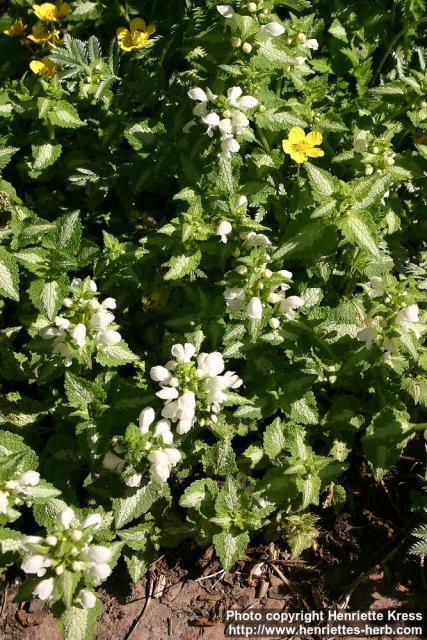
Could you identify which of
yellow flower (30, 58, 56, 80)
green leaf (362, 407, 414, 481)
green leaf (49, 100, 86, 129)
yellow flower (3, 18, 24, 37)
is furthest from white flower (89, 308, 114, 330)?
yellow flower (3, 18, 24, 37)

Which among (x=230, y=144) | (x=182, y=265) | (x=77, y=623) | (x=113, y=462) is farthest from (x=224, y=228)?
(x=77, y=623)

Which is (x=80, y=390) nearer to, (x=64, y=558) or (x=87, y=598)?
(x=64, y=558)

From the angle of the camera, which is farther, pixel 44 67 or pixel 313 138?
pixel 44 67

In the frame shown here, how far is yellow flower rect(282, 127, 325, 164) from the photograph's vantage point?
3350 mm

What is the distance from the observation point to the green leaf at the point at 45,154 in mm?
3580

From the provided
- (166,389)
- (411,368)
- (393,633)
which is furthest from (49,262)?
(393,633)

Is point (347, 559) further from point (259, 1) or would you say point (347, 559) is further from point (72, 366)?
point (259, 1)

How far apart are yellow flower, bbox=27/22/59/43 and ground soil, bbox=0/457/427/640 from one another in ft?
11.3

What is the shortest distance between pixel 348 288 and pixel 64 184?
209cm

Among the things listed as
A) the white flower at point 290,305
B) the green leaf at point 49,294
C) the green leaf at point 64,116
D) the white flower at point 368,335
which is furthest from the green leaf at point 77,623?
the green leaf at point 64,116

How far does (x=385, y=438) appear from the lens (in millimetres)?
3184

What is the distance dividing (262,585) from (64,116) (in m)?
2.93

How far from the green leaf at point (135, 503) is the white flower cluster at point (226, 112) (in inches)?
68.1

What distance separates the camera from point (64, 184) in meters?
4.19
